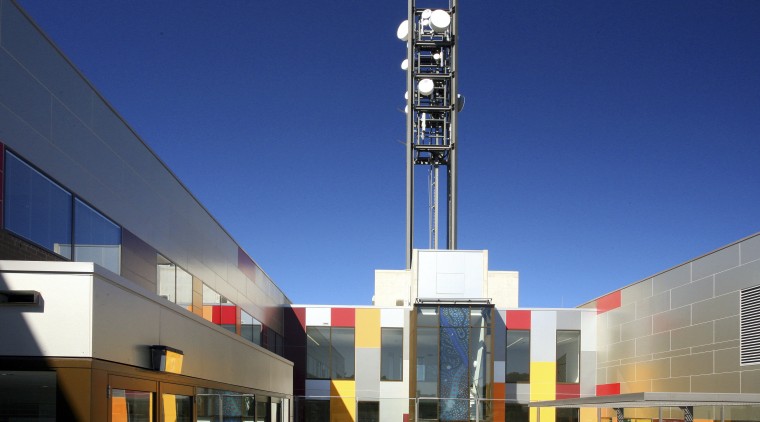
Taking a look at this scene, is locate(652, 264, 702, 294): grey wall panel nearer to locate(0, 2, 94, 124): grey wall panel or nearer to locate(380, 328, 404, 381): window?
locate(380, 328, 404, 381): window

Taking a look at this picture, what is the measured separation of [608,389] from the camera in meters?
30.4

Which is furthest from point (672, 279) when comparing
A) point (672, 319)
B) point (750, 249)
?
point (750, 249)

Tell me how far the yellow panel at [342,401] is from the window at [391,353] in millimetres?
1324

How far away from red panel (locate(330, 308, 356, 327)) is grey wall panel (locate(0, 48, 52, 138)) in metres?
22.1

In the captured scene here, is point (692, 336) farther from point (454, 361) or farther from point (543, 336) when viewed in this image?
point (543, 336)

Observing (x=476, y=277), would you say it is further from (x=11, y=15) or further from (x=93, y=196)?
(x=11, y=15)

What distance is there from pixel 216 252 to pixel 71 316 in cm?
1422

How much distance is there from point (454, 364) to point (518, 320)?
165 inches

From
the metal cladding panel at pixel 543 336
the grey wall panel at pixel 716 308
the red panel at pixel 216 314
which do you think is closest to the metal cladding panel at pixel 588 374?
the metal cladding panel at pixel 543 336

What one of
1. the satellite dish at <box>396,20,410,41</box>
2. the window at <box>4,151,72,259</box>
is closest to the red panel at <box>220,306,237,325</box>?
the window at <box>4,151,72,259</box>

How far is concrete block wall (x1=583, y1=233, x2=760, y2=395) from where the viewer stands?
1950 cm

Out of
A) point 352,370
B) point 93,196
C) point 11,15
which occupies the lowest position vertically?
point 352,370

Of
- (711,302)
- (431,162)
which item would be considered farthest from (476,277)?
(711,302)

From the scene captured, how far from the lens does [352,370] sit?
106ft
